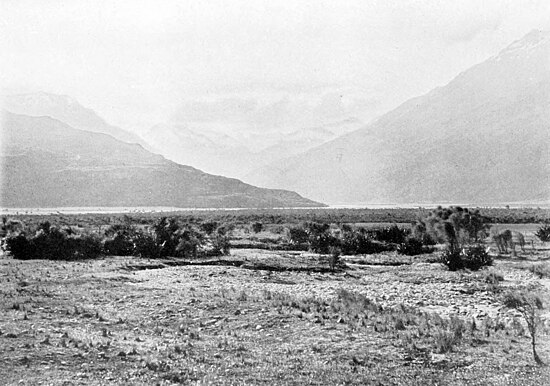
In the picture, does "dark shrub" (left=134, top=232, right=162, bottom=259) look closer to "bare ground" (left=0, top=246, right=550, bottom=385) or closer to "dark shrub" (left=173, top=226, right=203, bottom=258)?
"dark shrub" (left=173, top=226, right=203, bottom=258)

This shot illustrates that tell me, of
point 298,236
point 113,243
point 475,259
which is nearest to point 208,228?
point 298,236

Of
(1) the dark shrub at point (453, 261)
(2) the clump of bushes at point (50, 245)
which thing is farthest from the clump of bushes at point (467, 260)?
(2) the clump of bushes at point (50, 245)

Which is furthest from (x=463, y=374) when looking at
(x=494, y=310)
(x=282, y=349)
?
(x=494, y=310)

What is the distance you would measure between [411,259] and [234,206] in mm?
144086

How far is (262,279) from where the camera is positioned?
3578 centimetres

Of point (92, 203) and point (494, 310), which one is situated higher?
point (92, 203)

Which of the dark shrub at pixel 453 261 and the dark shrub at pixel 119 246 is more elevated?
the dark shrub at pixel 119 246

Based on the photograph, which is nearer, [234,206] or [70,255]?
[70,255]

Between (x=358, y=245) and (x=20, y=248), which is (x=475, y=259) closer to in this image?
(x=358, y=245)

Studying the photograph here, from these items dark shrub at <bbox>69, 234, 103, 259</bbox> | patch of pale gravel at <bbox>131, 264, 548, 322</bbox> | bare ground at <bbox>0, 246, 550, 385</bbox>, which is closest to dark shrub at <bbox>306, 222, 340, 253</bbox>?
patch of pale gravel at <bbox>131, 264, 548, 322</bbox>

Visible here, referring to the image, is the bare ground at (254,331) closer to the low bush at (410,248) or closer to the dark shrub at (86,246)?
the dark shrub at (86,246)

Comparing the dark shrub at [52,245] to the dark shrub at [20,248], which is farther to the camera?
the dark shrub at [52,245]

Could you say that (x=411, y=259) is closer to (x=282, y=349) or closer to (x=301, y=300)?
(x=301, y=300)

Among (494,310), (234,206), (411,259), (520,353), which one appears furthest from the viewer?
(234,206)
